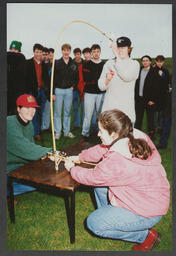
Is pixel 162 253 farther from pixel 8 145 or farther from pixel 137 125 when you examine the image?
pixel 137 125

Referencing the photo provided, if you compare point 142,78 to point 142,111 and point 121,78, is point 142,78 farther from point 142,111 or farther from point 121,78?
point 121,78

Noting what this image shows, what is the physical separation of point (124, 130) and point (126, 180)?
388 mm

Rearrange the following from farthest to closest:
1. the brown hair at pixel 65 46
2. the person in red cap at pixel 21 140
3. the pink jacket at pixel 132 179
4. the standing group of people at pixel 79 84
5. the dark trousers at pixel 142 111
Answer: the dark trousers at pixel 142 111, the brown hair at pixel 65 46, the standing group of people at pixel 79 84, the person in red cap at pixel 21 140, the pink jacket at pixel 132 179

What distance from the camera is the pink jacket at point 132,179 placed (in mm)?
1703

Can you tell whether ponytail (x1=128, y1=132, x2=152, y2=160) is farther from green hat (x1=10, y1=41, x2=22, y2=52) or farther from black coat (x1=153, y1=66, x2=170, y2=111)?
black coat (x1=153, y1=66, x2=170, y2=111)

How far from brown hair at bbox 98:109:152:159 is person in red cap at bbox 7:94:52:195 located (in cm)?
81

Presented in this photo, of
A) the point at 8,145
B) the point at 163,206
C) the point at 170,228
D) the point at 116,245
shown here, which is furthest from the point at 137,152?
the point at 8,145

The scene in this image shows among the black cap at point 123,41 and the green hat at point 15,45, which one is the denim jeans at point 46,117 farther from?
the black cap at point 123,41

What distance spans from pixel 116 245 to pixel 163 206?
0.68 metres

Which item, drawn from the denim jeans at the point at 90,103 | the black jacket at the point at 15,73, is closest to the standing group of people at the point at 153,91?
the denim jeans at the point at 90,103

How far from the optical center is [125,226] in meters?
1.83

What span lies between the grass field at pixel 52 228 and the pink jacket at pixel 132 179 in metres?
0.62

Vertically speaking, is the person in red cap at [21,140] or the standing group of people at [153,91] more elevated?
the standing group of people at [153,91]

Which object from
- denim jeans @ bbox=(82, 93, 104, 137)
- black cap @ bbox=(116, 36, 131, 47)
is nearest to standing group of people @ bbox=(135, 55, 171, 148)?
denim jeans @ bbox=(82, 93, 104, 137)
